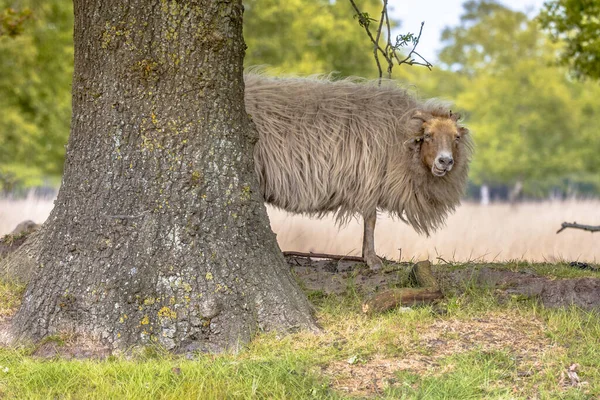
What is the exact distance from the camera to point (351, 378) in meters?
4.29

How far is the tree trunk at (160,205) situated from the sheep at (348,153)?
1790 millimetres

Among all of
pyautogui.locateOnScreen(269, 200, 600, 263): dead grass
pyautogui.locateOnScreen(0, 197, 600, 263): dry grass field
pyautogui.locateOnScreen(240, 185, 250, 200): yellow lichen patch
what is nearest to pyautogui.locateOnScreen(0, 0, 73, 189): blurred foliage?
pyautogui.locateOnScreen(0, 197, 600, 263): dry grass field

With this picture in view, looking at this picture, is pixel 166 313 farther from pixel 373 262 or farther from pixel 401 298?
pixel 373 262

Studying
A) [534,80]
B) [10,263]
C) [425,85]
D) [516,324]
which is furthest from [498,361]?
[425,85]

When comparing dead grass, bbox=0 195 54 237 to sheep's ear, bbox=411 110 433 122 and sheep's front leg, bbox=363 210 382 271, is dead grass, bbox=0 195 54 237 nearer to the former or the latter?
sheep's front leg, bbox=363 210 382 271

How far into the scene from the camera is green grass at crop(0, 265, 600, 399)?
13.4 feet

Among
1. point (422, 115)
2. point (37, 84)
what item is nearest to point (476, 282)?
point (422, 115)

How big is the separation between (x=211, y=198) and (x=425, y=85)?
36.8 meters

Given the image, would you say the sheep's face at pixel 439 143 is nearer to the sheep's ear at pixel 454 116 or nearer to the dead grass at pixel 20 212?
the sheep's ear at pixel 454 116

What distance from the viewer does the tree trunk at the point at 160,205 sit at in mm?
4855

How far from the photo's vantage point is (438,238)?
13156 millimetres

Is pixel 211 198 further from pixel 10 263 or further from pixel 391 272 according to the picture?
pixel 10 263

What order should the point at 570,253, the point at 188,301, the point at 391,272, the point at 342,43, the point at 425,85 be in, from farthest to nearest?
the point at 425,85 < the point at 342,43 < the point at 570,253 < the point at 391,272 < the point at 188,301

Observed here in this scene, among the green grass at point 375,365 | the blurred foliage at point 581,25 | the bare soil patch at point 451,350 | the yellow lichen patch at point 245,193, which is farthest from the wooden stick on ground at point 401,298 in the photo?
the blurred foliage at point 581,25
